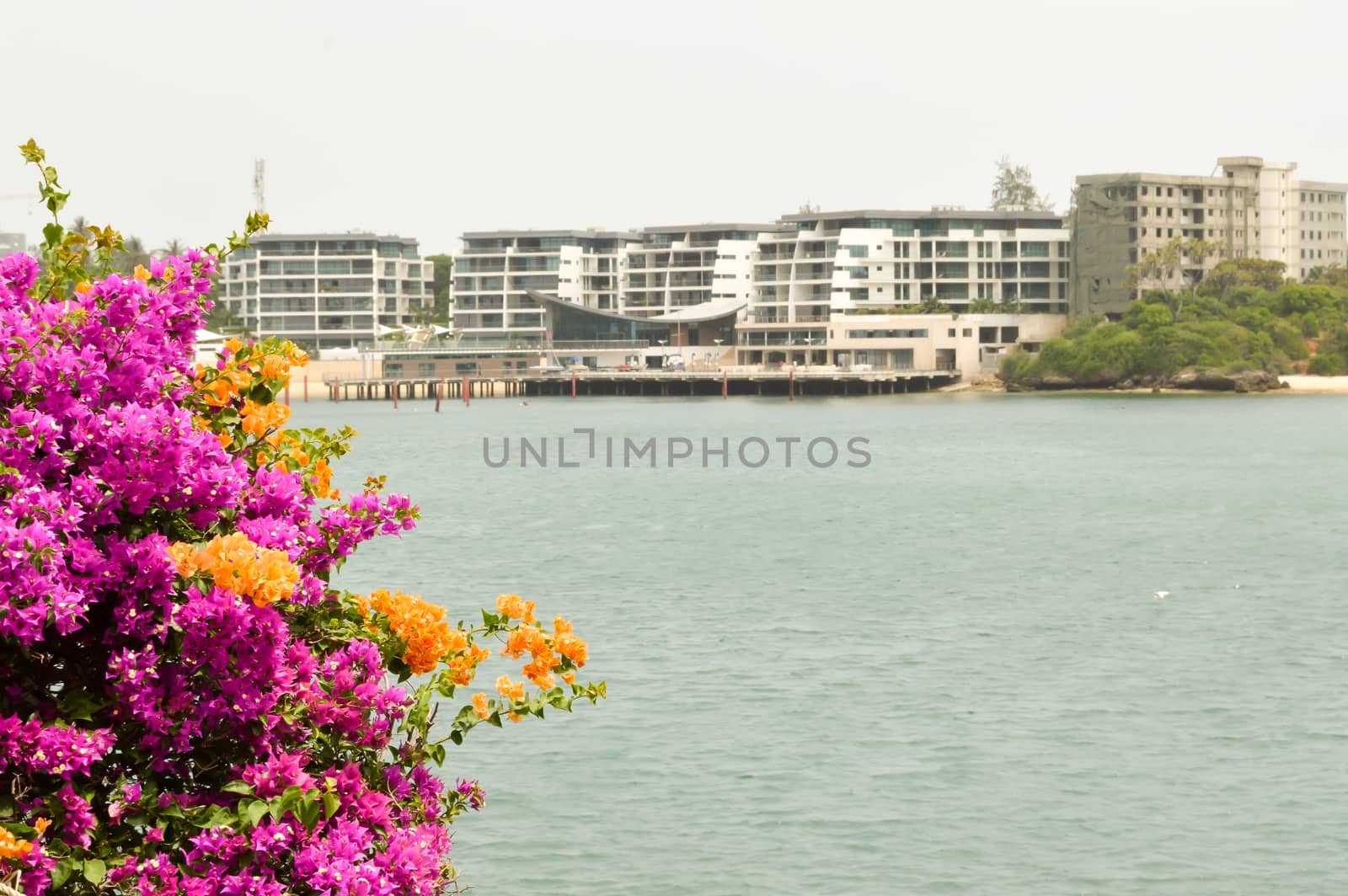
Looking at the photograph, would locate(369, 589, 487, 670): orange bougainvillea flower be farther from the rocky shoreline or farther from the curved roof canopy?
the curved roof canopy

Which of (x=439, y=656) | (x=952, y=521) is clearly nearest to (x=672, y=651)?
(x=439, y=656)

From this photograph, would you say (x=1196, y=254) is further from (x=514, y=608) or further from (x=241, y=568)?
(x=241, y=568)

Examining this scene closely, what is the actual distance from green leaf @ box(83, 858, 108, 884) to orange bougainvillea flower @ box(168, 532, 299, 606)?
4.17ft

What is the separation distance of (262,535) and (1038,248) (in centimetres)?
18238

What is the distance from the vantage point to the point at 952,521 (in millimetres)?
58594

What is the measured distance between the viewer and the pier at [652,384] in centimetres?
17538

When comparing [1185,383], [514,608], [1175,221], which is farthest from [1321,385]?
[514,608]

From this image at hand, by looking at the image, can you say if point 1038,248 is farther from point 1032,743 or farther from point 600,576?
point 1032,743

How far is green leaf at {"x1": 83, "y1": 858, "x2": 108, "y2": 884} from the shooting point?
284 inches

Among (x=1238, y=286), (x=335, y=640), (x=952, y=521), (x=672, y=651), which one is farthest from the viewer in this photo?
(x=1238, y=286)

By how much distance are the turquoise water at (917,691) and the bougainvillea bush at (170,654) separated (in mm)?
10334

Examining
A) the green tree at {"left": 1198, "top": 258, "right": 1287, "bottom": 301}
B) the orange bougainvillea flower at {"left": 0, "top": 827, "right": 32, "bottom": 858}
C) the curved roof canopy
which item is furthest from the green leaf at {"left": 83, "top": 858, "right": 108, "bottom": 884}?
the curved roof canopy

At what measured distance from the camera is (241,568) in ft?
22.8

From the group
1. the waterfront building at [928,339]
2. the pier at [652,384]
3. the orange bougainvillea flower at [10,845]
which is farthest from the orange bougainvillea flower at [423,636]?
the waterfront building at [928,339]
